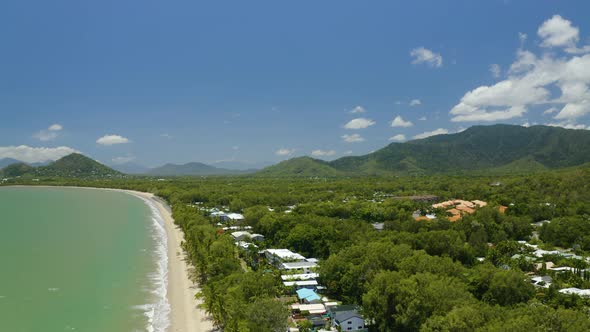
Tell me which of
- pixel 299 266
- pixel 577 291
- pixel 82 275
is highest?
pixel 299 266

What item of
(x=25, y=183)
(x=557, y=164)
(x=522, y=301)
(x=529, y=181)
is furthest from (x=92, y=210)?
(x=557, y=164)

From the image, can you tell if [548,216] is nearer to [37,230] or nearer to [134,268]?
[134,268]

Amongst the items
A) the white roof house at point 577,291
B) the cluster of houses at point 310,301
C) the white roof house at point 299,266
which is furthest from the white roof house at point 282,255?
the white roof house at point 577,291

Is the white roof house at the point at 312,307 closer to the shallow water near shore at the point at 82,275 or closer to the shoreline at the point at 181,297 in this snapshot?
the shoreline at the point at 181,297

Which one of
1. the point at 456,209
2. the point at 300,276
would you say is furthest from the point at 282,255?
the point at 456,209

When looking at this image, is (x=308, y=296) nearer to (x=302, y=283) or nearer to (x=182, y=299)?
(x=302, y=283)

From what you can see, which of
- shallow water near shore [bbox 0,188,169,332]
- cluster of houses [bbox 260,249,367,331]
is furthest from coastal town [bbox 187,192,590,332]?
shallow water near shore [bbox 0,188,169,332]

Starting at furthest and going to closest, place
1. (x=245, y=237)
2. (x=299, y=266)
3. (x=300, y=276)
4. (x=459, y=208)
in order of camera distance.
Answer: (x=459, y=208)
(x=245, y=237)
(x=299, y=266)
(x=300, y=276)
